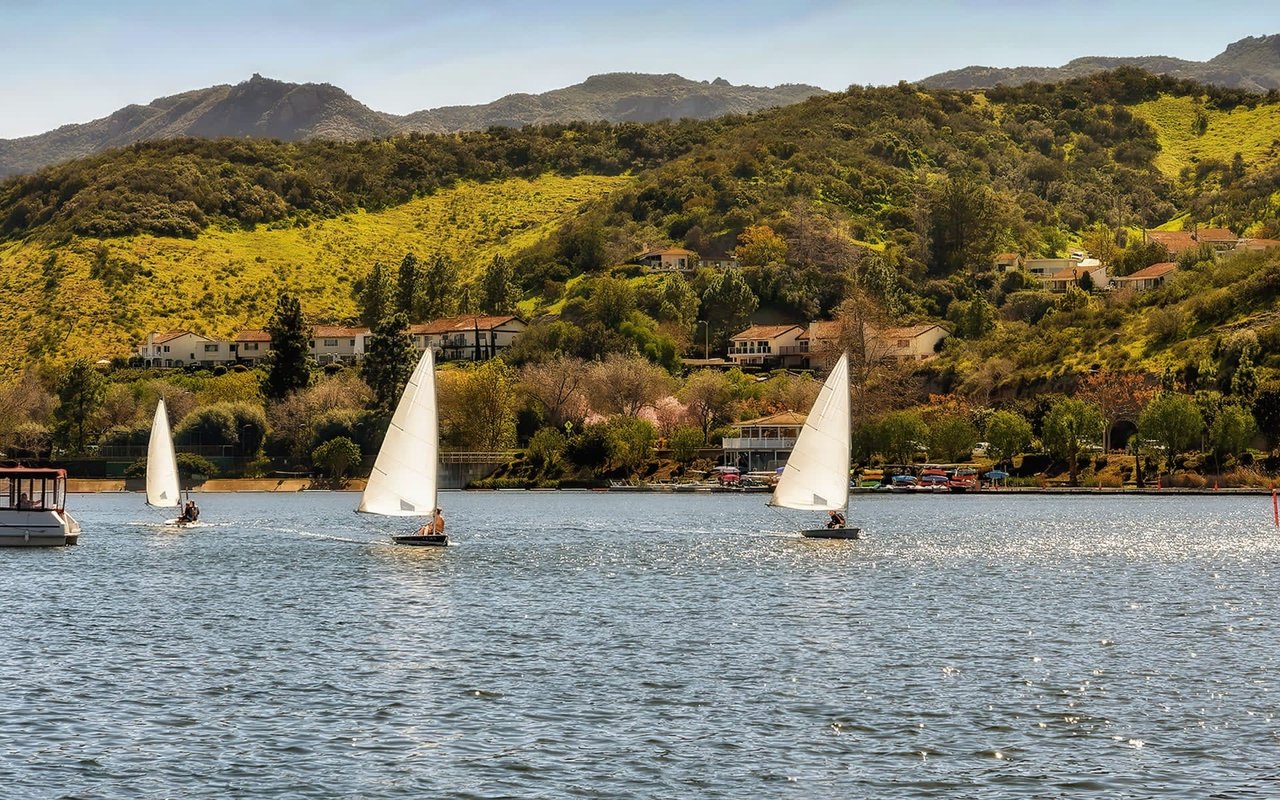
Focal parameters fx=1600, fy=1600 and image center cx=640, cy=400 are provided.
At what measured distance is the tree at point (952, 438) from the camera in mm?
155000

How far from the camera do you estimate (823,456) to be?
8144 centimetres

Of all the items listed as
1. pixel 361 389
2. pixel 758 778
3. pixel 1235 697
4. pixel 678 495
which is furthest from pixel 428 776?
pixel 361 389

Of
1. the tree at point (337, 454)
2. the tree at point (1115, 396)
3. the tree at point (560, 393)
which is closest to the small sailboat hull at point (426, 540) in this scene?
the tree at point (1115, 396)

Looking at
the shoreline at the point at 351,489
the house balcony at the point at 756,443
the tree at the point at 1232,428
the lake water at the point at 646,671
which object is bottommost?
the lake water at the point at 646,671

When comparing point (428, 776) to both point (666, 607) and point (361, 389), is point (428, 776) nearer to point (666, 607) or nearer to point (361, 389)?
point (666, 607)

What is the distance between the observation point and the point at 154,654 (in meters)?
45.9

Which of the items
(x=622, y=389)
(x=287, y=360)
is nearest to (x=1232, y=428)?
(x=622, y=389)

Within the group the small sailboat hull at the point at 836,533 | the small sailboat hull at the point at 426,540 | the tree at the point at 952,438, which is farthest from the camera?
the tree at the point at 952,438

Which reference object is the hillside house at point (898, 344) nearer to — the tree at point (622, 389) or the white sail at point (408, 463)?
A: the tree at point (622, 389)

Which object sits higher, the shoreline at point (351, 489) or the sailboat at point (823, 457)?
the sailboat at point (823, 457)

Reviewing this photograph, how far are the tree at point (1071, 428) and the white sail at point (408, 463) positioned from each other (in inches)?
3083

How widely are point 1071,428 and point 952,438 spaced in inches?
701

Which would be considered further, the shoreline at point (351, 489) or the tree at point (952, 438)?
the tree at point (952, 438)

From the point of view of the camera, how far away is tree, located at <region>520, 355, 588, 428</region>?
17688cm
